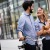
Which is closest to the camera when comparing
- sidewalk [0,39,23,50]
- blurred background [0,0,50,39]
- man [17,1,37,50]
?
man [17,1,37,50]

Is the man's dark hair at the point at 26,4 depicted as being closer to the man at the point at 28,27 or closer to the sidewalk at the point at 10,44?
the man at the point at 28,27

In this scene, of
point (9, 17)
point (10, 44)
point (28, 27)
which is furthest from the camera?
point (9, 17)

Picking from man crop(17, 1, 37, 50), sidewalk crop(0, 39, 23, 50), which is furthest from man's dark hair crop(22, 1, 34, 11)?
sidewalk crop(0, 39, 23, 50)

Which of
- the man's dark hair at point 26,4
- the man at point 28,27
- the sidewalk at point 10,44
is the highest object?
the man's dark hair at point 26,4

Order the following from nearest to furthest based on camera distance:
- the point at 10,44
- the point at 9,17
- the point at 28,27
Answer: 1. the point at 28,27
2. the point at 10,44
3. the point at 9,17

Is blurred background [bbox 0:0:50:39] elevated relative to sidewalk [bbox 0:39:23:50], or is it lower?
elevated

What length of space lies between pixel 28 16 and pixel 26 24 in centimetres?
15

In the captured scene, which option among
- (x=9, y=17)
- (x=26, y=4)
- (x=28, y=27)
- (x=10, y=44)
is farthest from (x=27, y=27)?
(x=9, y=17)

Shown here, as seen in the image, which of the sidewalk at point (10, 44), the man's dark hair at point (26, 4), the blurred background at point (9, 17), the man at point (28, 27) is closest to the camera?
the man at point (28, 27)

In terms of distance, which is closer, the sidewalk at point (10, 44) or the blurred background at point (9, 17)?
the sidewalk at point (10, 44)

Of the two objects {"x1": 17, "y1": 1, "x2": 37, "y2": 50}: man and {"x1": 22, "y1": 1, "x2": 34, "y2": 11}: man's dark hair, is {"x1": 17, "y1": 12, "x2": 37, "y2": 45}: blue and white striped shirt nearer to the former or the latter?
{"x1": 17, "y1": 1, "x2": 37, "y2": 50}: man

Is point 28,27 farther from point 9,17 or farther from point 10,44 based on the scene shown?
point 9,17

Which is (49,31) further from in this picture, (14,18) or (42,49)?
(14,18)

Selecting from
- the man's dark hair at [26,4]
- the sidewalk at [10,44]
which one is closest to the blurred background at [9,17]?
the sidewalk at [10,44]
